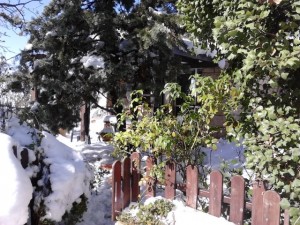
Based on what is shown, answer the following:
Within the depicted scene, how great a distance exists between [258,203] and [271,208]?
0.54 ft

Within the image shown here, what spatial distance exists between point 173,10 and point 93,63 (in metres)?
2.07

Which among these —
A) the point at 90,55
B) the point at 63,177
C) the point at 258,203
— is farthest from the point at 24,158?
the point at 90,55

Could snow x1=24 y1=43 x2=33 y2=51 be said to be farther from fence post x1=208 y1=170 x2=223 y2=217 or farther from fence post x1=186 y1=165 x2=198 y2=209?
fence post x1=208 y1=170 x2=223 y2=217

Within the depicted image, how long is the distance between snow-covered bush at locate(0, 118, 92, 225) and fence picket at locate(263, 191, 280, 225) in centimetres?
214

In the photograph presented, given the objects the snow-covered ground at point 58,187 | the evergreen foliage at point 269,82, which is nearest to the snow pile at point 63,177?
the snow-covered ground at point 58,187

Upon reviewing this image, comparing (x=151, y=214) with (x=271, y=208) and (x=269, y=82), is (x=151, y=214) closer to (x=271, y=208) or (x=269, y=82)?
(x=271, y=208)

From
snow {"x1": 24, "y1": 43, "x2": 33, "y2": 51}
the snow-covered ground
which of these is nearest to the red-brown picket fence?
the snow-covered ground

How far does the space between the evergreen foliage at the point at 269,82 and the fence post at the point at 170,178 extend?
3.01ft

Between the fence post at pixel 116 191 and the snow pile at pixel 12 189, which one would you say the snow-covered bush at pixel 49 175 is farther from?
the fence post at pixel 116 191

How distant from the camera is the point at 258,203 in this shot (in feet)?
9.35

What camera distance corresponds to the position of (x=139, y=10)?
Result: 712 cm

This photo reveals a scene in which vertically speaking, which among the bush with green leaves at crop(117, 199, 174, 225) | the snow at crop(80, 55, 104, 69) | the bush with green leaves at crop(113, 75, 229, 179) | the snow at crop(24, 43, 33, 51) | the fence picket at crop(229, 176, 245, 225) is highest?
the snow at crop(24, 43, 33, 51)

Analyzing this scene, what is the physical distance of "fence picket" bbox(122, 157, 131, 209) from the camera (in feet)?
12.4

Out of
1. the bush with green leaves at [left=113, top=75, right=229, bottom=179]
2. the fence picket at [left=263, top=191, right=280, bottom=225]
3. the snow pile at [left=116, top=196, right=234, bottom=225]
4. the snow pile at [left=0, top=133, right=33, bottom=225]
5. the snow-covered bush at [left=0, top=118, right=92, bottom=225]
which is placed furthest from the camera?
the snow-covered bush at [left=0, top=118, right=92, bottom=225]
